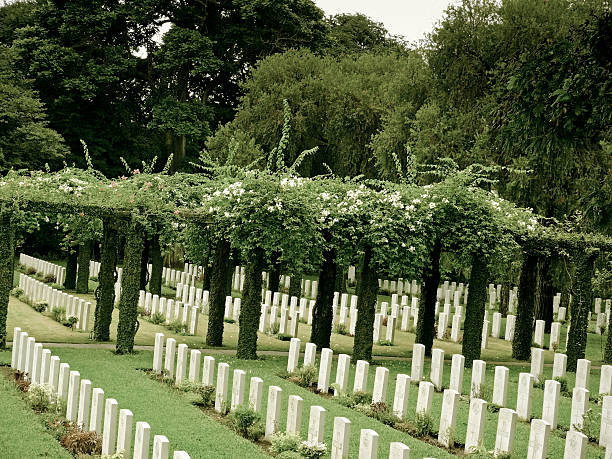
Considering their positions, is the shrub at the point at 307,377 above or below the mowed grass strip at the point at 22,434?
above

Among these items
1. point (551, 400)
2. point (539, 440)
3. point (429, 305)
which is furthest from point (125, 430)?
point (429, 305)

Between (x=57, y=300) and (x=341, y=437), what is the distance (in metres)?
14.0

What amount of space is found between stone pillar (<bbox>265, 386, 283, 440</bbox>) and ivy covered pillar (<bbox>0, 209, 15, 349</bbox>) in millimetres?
7596

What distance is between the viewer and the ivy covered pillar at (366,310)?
16.6 m

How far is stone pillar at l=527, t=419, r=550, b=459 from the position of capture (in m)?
8.86

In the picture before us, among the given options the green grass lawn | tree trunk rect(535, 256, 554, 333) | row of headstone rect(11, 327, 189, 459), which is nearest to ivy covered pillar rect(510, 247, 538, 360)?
the green grass lawn

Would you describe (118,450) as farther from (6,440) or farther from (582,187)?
(582,187)

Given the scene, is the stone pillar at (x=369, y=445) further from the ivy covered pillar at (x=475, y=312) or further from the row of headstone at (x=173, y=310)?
the row of headstone at (x=173, y=310)

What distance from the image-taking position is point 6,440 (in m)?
9.38

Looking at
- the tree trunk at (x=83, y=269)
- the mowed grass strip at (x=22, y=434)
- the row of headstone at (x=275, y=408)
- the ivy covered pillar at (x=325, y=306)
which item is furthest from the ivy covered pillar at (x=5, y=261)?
the tree trunk at (x=83, y=269)

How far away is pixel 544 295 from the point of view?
24625 mm

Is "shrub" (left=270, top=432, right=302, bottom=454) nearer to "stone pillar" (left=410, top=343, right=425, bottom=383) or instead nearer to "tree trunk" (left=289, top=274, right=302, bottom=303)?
"stone pillar" (left=410, top=343, right=425, bottom=383)

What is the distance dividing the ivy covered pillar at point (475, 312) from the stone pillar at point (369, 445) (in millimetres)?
9840

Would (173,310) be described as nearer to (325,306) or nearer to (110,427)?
(325,306)
